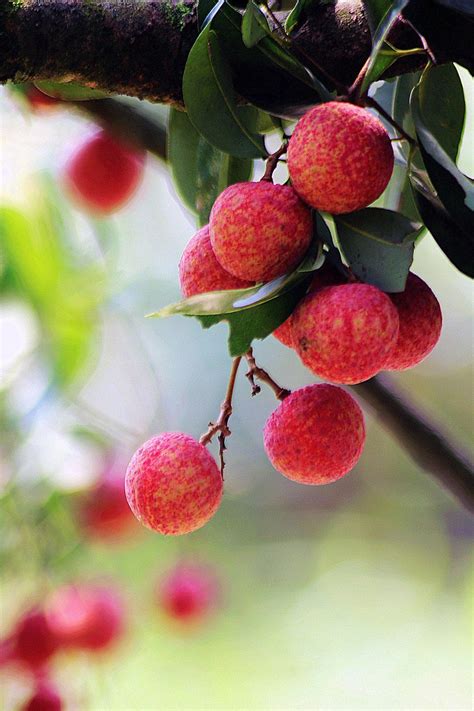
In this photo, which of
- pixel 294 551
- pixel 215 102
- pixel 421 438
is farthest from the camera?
pixel 294 551

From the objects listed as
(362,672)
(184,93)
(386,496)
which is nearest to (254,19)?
(184,93)

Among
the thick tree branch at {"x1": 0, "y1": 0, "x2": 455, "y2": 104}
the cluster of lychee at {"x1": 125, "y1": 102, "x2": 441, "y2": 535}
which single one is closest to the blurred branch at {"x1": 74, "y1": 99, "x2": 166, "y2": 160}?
the thick tree branch at {"x1": 0, "y1": 0, "x2": 455, "y2": 104}

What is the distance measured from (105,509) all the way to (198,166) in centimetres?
80

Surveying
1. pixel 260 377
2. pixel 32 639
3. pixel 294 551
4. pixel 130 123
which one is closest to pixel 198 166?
pixel 260 377

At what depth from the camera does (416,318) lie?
52 cm

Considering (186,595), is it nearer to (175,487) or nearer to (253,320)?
(175,487)

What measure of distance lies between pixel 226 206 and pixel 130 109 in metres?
0.59

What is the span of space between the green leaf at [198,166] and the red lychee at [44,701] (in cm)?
91

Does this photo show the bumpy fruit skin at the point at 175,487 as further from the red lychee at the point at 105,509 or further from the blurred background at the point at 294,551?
the blurred background at the point at 294,551

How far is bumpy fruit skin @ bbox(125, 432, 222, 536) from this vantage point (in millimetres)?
550

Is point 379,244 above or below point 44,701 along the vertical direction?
above

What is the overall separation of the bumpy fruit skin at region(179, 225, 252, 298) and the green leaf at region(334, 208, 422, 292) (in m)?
0.07

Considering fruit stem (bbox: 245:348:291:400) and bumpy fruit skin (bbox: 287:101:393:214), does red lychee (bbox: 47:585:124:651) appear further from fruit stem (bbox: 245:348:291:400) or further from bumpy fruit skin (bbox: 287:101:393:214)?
bumpy fruit skin (bbox: 287:101:393:214)

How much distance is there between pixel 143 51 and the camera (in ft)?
1.98
